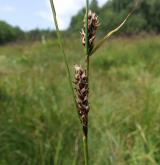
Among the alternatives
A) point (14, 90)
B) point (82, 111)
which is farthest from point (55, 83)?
point (82, 111)

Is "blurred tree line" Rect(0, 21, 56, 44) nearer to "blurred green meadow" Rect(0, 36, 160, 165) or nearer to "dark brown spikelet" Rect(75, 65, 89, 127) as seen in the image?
"blurred green meadow" Rect(0, 36, 160, 165)

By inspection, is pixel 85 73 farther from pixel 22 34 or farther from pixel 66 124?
pixel 22 34

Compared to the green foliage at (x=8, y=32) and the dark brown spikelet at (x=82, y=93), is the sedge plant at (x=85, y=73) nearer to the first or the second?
the dark brown spikelet at (x=82, y=93)

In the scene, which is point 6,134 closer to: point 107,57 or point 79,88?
point 79,88

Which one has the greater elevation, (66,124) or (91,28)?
(91,28)

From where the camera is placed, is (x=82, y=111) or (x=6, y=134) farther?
(x=6, y=134)

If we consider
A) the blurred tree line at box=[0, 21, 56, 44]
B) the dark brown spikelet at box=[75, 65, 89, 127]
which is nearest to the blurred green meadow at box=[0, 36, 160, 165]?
the dark brown spikelet at box=[75, 65, 89, 127]

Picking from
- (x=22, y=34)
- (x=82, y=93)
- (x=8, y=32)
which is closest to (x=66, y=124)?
(x=82, y=93)

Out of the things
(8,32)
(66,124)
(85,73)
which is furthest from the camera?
(8,32)
